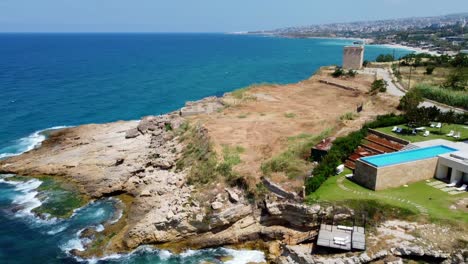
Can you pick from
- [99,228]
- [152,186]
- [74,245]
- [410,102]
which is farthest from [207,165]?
[410,102]

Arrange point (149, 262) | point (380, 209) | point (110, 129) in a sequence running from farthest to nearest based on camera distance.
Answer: point (110, 129)
point (149, 262)
point (380, 209)

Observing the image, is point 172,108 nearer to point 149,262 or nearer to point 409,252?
point 149,262

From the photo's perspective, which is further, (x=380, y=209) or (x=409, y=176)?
(x=409, y=176)

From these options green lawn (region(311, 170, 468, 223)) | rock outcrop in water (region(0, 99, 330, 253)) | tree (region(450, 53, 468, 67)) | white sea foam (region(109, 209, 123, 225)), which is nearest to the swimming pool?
green lawn (region(311, 170, 468, 223))

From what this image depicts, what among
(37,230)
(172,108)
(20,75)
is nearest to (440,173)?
(37,230)

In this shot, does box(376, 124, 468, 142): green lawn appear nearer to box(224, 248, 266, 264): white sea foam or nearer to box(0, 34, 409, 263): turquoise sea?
box(224, 248, 266, 264): white sea foam

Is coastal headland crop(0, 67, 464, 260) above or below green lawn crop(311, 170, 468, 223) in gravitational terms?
below

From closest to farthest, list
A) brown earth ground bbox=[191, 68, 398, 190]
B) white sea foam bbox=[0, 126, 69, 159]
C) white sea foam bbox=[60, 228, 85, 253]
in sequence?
white sea foam bbox=[60, 228, 85, 253] → brown earth ground bbox=[191, 68, 398, 190] → white sea foam bbox=[0, 126, 69, 159]
